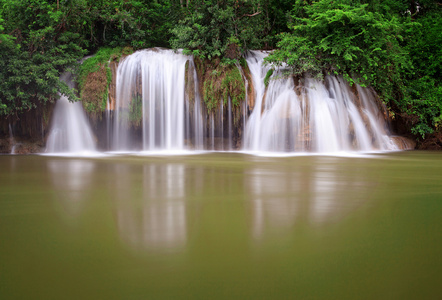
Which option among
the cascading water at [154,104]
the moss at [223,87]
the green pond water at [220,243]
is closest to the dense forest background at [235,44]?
the moss at [223,87]

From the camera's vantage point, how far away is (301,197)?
3.76 m

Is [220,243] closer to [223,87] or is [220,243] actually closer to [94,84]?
[223,87]

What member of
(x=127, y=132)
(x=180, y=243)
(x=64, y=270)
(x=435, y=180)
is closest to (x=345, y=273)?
(x=180, y=243)

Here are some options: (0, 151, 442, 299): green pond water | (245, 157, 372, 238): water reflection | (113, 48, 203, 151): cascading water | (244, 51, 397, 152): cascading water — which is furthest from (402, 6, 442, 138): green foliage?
(0, 151, 442, 299): green pond water

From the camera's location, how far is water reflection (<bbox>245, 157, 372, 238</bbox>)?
9.23ft

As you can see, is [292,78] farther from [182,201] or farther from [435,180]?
[182,201]

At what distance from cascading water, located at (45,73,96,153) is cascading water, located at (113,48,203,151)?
1.26 meters

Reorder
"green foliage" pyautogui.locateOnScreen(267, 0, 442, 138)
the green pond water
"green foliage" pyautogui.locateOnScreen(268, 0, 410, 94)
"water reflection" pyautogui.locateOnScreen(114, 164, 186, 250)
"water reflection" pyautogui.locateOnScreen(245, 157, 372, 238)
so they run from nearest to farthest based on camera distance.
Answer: the green pond water < "water reflection" pyautogui.locateOnScreen(114, 164, 186, 250) < "water reflection" pyautogui.locateOnScreen(245, 157, 372, 238) < "green foliage" pyautogui.locateOnScreen(268, 0, 410, 94) < "green foliage" pyautogui.locateOnScreen(267, 0, 442, 138)

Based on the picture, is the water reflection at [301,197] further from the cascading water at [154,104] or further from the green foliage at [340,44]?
the cascading water at [154,104]

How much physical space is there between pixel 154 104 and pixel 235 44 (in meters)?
3.75

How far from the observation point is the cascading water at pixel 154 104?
42.7 ft

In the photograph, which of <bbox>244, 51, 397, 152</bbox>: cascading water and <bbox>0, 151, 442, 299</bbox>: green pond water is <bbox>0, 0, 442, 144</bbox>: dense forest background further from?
<bbox>0, 151, 442, 299</bbox>: green pond water

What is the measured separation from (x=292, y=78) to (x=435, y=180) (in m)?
8.07

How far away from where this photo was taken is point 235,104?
42.5 feet
